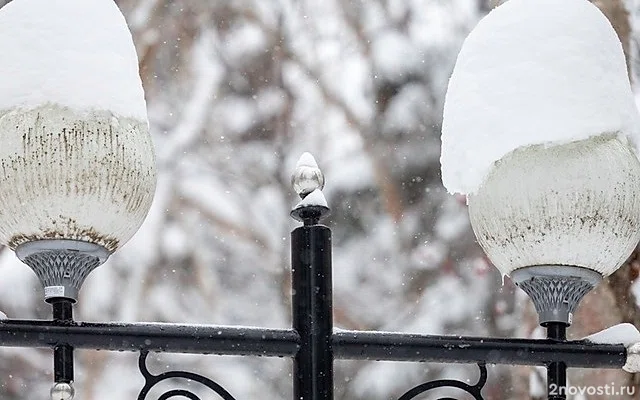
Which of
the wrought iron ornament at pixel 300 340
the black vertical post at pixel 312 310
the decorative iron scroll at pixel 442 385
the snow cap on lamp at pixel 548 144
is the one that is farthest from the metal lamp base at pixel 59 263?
the snow cap on lamp at pixel 548 144

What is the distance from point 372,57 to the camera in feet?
35.2

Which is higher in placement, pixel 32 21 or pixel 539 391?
pixel 539 391

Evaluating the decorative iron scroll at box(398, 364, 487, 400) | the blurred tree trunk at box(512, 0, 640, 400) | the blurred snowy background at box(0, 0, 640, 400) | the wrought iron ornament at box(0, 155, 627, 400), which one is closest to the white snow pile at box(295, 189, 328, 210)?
the wrought iron ornament at box(0, 155, 627, 400)

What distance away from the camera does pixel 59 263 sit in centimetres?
313

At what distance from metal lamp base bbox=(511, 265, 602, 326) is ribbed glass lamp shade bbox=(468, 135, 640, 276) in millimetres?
16

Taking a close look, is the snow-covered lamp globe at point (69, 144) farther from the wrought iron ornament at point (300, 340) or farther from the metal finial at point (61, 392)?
the metal finial at point (61, 392)

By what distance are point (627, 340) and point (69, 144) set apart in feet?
3.43

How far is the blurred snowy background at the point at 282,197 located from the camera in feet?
32.3

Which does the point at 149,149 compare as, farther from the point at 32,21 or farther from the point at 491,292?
the point at 491,292

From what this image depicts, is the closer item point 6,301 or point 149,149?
point 149,149

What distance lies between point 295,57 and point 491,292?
1.91 metres

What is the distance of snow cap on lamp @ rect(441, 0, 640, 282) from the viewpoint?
335cm

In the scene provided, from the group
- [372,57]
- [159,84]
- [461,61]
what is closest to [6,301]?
[159,84]

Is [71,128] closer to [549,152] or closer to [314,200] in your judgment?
[314,200]
